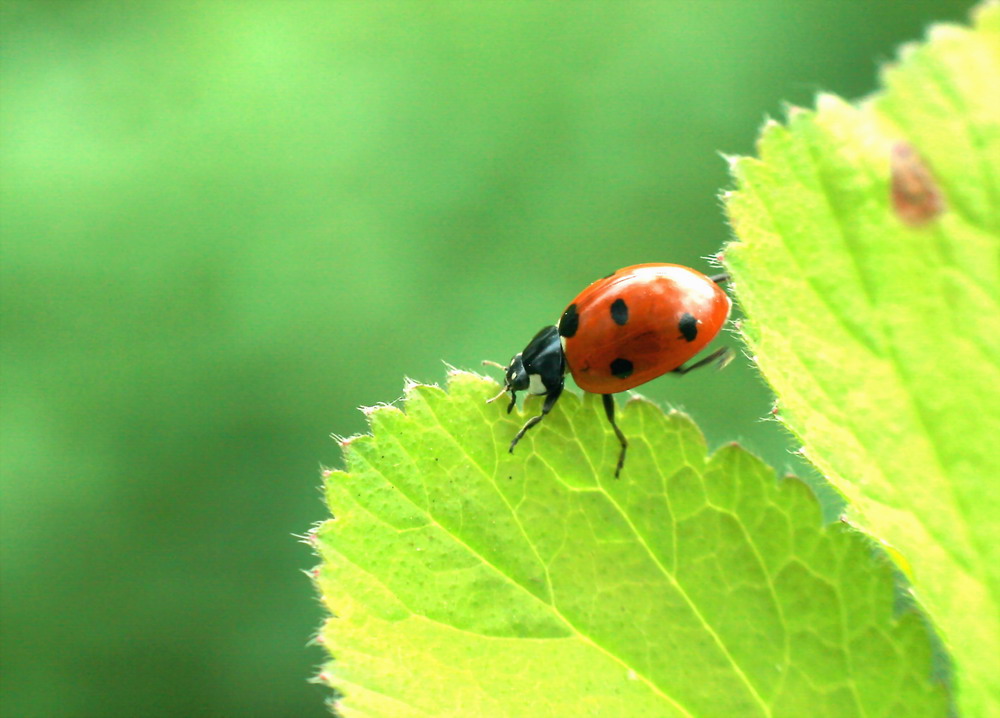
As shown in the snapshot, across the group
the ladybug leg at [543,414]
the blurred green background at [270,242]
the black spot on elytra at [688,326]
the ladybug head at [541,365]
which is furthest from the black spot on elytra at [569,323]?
the blurred green background at [270,242]

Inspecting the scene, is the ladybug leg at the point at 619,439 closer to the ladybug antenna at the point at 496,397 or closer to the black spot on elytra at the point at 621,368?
the ladybug antenna at the point at 496,397

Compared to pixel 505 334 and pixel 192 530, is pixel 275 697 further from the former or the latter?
pixel 505 334

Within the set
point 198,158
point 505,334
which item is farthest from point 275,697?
point 198,158

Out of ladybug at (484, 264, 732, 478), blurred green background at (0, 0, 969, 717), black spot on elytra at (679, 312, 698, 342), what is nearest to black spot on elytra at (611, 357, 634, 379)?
ladybug at (484, 264, 732, 478)

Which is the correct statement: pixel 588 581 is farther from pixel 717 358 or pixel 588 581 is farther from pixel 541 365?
pixel 717 358

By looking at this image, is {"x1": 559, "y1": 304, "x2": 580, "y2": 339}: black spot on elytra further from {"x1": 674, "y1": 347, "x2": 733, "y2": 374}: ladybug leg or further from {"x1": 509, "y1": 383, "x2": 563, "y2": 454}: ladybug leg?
{"x1": 509, "y1": 383, "x2": 563, "y2": 454}: ladybug leg

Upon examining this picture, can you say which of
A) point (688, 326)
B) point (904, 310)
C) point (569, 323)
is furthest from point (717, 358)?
point (904, 310)
